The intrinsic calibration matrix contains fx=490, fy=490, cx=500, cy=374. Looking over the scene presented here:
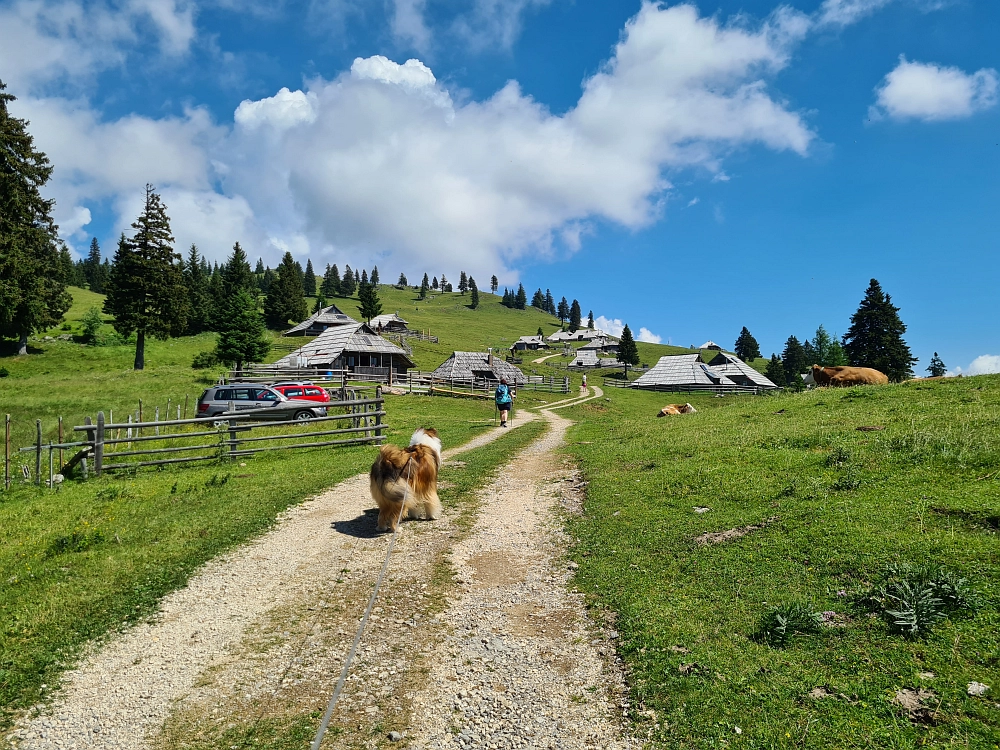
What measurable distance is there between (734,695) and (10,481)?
18.7m

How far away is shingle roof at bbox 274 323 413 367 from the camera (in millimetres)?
51500

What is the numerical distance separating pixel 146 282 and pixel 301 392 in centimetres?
3080

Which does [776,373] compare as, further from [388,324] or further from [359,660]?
[359,660]

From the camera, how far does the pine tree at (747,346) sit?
132 meters

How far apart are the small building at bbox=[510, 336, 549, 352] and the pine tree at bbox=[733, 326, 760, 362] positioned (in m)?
52.4

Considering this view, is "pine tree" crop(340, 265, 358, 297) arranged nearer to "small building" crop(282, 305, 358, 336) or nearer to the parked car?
"small building" crop(282, 305, 358, 336)

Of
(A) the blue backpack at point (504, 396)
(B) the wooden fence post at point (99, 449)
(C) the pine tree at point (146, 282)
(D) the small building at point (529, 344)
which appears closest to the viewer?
(B) the wooden fence post at point (99, 449)

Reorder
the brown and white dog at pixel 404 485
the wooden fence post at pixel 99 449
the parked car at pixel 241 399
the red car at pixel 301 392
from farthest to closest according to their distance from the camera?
the red car at pixel 301 392
the parked car at pixel 241 399
the wooden fence post at pixel 99 449
the brown and white dog at pixel 404 485

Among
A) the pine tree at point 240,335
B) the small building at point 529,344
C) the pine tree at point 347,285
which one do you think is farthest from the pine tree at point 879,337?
the pine tree at point 347,285

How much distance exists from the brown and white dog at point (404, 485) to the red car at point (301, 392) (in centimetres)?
1748

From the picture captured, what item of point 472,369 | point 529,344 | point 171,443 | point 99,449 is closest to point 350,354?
point 472,369

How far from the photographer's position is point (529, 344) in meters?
130

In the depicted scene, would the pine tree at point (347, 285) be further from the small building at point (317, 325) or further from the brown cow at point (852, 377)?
the brown cow at point (852, 377)

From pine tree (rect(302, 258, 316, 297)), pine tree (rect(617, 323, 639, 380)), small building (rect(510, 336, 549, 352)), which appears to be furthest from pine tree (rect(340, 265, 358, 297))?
pine tree (rect(617, 323, 639, 380))
